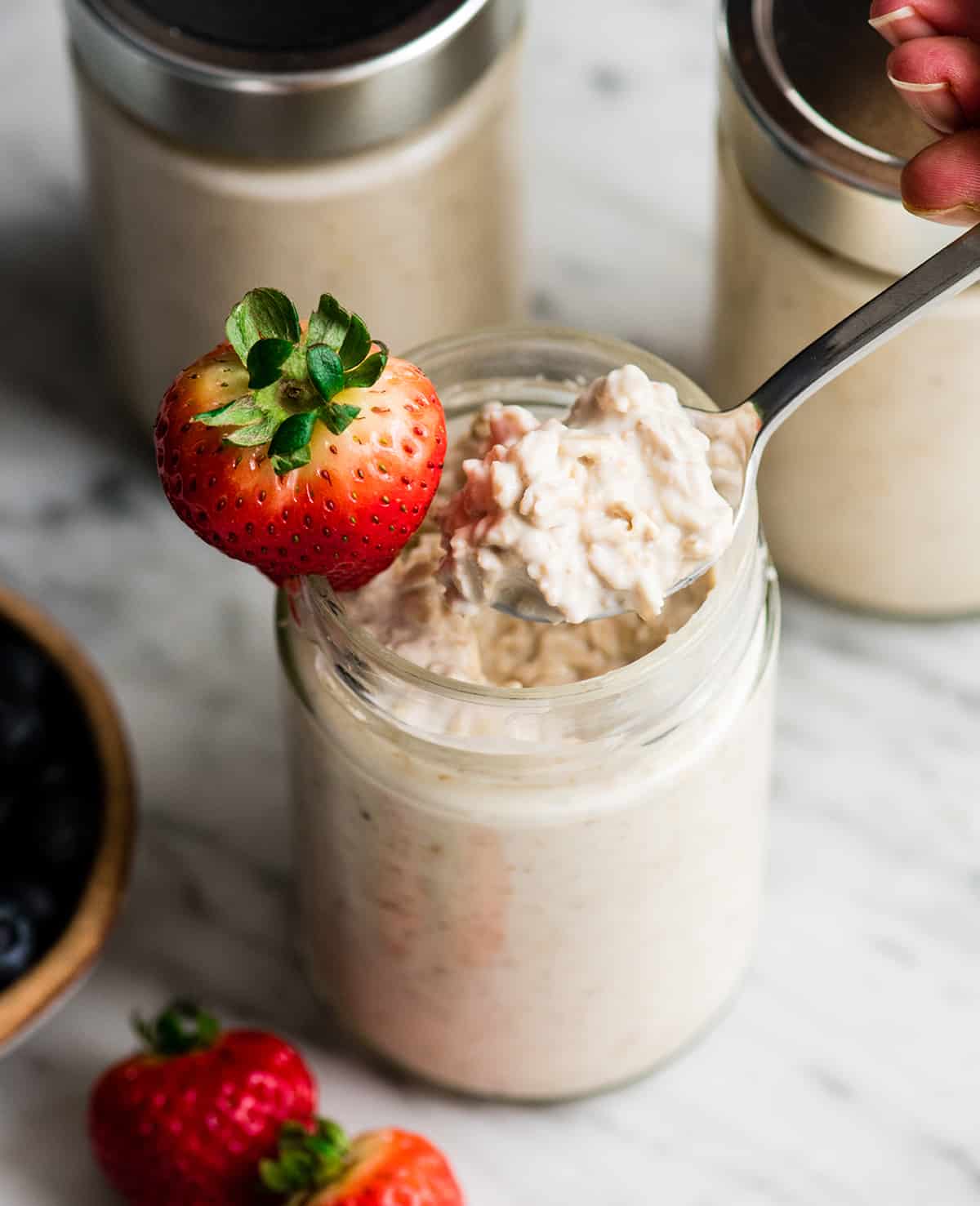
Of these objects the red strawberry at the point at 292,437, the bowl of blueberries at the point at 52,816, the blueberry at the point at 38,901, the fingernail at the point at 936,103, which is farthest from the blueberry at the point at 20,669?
the fingernail at the point at 936,103

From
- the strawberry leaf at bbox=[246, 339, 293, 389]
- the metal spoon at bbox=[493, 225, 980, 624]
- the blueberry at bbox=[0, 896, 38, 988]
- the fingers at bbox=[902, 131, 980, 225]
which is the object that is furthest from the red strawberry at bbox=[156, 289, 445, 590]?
the blueberry at bbox=[0, 896, 38, 988]

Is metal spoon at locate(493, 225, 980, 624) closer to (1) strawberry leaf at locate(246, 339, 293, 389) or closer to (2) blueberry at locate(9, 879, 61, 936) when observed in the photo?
(1) strawberry leaf at locate(246, 339, 293, 389)

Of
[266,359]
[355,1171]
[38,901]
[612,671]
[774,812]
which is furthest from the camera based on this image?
[774,812]

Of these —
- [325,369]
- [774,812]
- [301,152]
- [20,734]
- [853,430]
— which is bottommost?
[774,812]

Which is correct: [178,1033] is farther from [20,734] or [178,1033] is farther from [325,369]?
[325,369]

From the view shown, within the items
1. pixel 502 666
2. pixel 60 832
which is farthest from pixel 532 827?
pixel 60 832

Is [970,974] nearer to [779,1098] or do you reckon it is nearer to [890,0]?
[779,1098]

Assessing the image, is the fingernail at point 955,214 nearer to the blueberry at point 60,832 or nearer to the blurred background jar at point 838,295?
the blurred background jar at point 838,295
